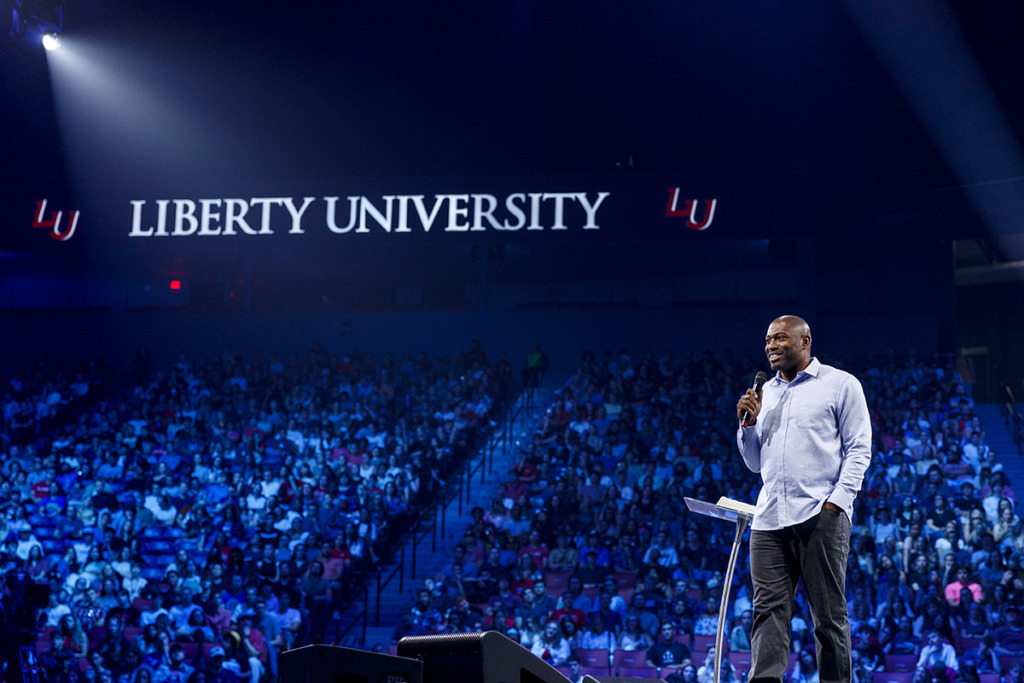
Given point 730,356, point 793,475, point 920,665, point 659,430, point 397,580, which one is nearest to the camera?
point 793,475


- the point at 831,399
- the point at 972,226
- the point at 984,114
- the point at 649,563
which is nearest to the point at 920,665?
the point at 649,563

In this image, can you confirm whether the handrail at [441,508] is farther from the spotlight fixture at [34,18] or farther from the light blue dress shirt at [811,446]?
the light blue dress shirt at [811,446]

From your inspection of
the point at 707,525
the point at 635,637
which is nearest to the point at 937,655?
the point at 635,637

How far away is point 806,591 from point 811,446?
51cm

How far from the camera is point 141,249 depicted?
19.5 metres

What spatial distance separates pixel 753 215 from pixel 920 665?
969 cm

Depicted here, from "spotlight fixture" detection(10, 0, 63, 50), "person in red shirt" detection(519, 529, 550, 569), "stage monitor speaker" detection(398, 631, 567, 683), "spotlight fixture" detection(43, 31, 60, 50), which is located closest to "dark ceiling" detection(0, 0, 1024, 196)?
"spotlight fixture" detection(43, 31, 60, 50)

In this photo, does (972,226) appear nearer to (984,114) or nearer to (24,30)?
(984,114)

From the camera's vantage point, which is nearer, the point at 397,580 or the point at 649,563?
the point at 649,563

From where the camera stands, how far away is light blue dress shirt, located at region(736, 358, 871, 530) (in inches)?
147

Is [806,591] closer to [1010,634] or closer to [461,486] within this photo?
[1010,634]

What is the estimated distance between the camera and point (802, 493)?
3.74m

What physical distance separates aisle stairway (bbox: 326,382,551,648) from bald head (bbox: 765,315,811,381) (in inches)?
333

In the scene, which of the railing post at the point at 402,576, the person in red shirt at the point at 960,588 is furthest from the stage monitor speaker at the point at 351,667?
the railing post at the point at 402,576
